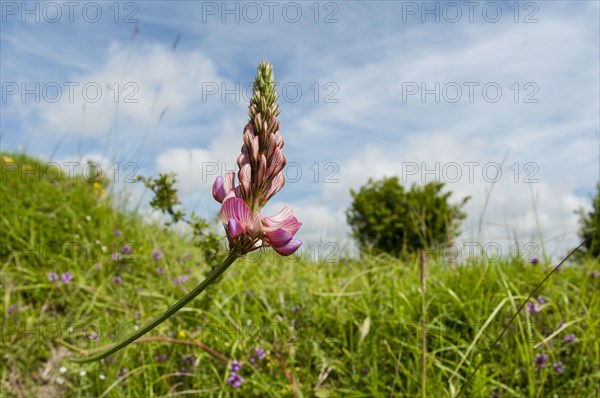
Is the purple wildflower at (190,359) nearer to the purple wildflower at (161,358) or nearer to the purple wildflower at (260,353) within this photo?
the purple wildflower at (161,358)

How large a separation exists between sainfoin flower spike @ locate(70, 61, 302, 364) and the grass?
213 centimetres

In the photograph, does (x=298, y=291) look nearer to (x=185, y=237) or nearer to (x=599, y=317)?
(x=599, y=317)

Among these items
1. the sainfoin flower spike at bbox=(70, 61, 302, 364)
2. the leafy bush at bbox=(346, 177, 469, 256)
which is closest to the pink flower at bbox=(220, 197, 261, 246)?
the sainfoin flower spike at bbox=(70, 61, 302, 364)

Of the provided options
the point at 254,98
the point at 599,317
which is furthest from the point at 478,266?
the point at 254,98

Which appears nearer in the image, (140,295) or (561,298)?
(561,298)

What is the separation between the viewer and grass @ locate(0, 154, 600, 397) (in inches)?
141

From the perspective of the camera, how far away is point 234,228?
1.03 metres

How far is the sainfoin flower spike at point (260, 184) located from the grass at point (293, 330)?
6.98 ft

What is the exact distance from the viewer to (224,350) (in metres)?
3.89

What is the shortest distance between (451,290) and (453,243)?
1.01 m

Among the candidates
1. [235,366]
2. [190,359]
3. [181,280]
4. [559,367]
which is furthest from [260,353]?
[559,367]

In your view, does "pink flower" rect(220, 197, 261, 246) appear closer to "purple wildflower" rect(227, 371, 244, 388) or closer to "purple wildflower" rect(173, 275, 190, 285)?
"purple wildflower" rect(227, 371, 244, 388)

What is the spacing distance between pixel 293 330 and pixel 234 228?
3.05m

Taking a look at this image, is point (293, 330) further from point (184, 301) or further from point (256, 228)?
point (184, 301)
